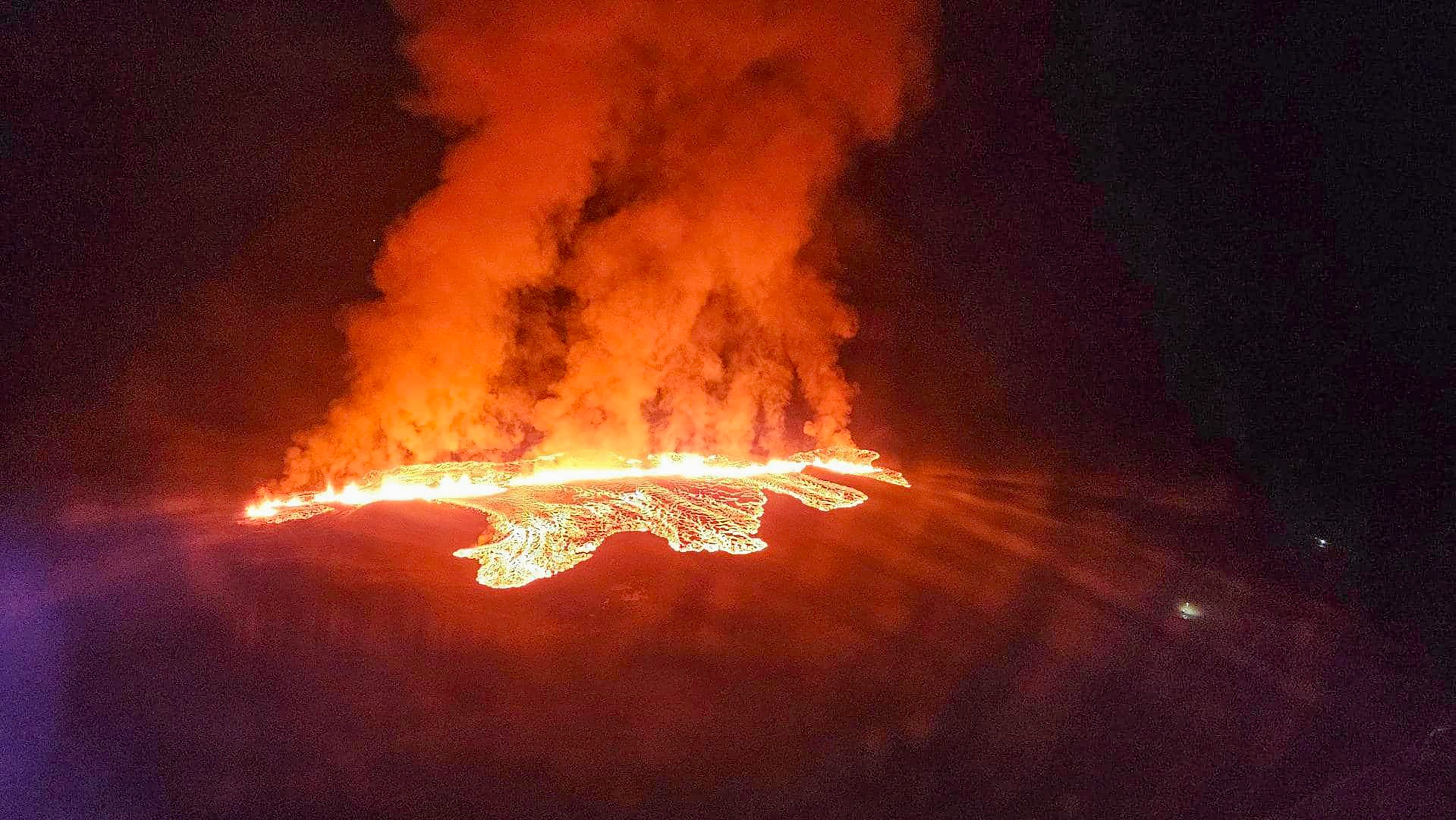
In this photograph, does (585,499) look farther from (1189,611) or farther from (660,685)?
(1189,611)

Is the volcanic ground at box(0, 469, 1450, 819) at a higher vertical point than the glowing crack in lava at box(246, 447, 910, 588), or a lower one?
lower

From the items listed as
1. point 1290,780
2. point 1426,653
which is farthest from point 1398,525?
point 1290,780

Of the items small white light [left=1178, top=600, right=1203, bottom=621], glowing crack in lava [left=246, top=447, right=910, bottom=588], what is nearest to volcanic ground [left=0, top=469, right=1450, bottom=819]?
small white light [left=1178, top=600, right=1203, bottom=621]

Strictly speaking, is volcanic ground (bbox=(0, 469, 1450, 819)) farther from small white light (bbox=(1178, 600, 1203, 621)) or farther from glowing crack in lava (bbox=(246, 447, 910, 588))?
glowing crack in lava (bbox=(246, 447, 910, 588))

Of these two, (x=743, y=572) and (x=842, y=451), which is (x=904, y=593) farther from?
(x=842, y=451)

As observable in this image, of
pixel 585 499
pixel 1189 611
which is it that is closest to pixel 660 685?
pixel 585 499
